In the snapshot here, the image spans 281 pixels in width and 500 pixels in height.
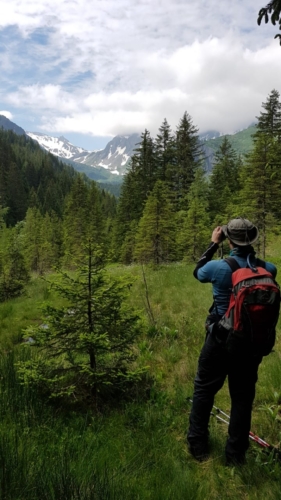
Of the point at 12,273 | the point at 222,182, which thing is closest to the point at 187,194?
the point at 222,182

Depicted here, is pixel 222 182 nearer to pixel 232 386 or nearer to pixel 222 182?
pixel 222 182

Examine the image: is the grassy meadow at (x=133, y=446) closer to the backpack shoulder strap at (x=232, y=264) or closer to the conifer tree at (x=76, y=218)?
the backpack shoulder strap at (x=232, y=264)

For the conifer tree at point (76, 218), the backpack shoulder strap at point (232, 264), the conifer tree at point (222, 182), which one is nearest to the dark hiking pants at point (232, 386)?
the backpack shoulder strap at point (232, 264)

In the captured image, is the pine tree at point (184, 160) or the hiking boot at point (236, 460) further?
the pine tree at point (184, 160)

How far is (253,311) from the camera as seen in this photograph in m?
3.17

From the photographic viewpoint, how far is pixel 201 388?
391 centimetres

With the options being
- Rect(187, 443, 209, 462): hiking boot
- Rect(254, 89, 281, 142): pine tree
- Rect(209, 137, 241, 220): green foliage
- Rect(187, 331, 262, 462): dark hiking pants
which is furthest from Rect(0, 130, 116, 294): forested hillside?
Rect(254, 89, 281, 142): pine tree

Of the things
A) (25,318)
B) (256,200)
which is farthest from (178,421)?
(256,200)

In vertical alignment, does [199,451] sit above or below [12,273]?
below

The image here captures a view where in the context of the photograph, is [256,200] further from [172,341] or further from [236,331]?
[236,331]

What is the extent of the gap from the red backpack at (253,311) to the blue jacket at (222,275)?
10.0 inches

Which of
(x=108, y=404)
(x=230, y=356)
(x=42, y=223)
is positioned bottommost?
(x=108, y=404)

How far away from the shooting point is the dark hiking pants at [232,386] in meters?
3.62

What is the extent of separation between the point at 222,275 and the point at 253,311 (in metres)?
0.60
